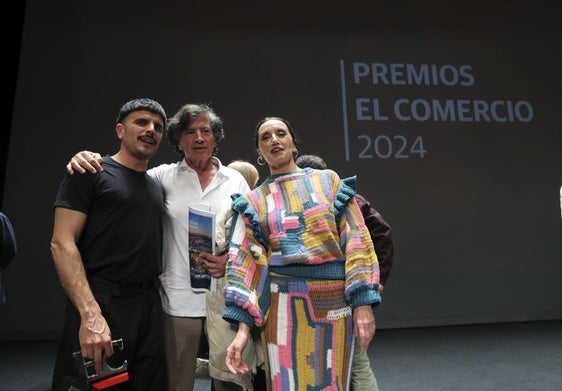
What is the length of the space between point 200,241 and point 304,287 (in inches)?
14.0

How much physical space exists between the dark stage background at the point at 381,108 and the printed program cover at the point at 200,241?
2449mm

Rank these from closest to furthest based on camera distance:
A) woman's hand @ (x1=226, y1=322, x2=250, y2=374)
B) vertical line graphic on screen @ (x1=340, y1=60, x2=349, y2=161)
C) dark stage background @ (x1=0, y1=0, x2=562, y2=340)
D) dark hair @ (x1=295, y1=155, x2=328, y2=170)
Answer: woman's hand @ (x1=226, y1=322, x2=250, y2=374) < dark hair @ (x1=295, y1=155, x2=328, y2=170) < dark stage background @ (x1=0, y1=0, x2=562, y2=340) < vertical line graphic on screen @ (x1=340, y1=60, x2=349, y2=161)

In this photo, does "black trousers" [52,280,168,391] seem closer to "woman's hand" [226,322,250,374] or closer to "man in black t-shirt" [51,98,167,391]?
A: "man in black t-shirt" [51,98,167,391]

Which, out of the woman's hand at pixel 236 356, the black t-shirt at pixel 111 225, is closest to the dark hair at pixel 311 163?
the black t-shirt at pixel 111 225

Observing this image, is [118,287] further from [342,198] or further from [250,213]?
[342,198]

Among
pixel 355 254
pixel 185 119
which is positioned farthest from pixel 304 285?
pixel 185 119

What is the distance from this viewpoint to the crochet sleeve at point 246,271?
1030 mm

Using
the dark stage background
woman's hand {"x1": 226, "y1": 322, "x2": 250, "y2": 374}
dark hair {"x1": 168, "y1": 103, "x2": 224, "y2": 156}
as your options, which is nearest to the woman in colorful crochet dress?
woman's hand {"x1": 226, "y1": 322, "x2": 250, "y2": 374}

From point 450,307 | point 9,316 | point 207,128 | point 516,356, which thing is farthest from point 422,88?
point 9,316

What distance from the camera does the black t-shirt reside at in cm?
120

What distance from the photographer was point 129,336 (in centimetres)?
121

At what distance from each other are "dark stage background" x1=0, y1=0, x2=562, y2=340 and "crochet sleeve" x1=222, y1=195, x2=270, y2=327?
2.56 metres

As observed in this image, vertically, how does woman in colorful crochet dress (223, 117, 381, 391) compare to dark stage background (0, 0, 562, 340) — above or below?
below

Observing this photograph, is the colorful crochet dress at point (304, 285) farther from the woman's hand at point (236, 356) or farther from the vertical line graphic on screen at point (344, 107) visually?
the vertical line graphic on screen at point (344, 107)
